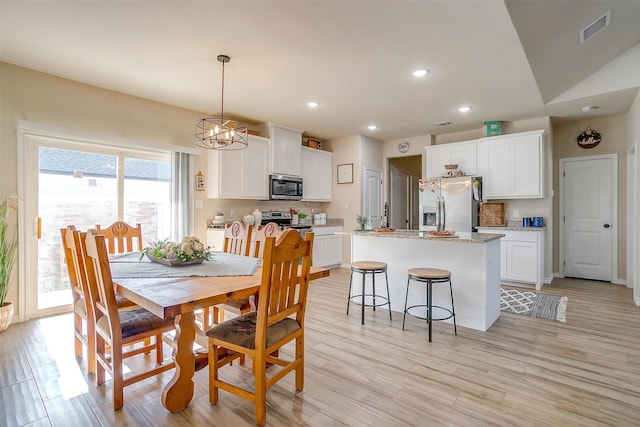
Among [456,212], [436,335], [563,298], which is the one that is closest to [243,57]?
[436,335]

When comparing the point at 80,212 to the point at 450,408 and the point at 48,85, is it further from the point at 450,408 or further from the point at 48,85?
the point at 450,408

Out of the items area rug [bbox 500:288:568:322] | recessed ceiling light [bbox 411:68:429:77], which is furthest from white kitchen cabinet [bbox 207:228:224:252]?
area rug [bbox 500:288:568:322]

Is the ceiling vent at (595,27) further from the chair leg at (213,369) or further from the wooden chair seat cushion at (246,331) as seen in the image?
the chair leg at (213,369)

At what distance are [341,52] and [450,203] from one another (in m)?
3.41

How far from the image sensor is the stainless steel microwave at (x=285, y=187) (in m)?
5.33

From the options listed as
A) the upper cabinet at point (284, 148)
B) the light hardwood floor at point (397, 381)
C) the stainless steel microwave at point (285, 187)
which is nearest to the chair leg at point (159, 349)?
the light hardwood floor at point (397, 381)

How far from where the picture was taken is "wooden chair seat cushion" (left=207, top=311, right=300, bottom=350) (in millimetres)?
1798

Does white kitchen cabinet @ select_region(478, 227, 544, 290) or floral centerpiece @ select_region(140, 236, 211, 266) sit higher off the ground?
floral centerpiece @ select_region(140, 236, 211, 266)

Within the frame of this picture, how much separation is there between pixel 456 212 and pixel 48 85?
5690 mm

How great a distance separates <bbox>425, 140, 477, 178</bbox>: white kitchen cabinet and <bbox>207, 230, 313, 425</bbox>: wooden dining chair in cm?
452

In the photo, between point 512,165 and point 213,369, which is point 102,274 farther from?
point 512,165

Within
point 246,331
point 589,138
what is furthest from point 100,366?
point 589,138

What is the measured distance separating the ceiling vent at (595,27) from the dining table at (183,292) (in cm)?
338

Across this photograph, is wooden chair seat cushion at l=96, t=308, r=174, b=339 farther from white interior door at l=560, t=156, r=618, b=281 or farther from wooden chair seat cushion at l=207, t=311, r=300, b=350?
white interior door at l=560, t=156, r=618, b=281
